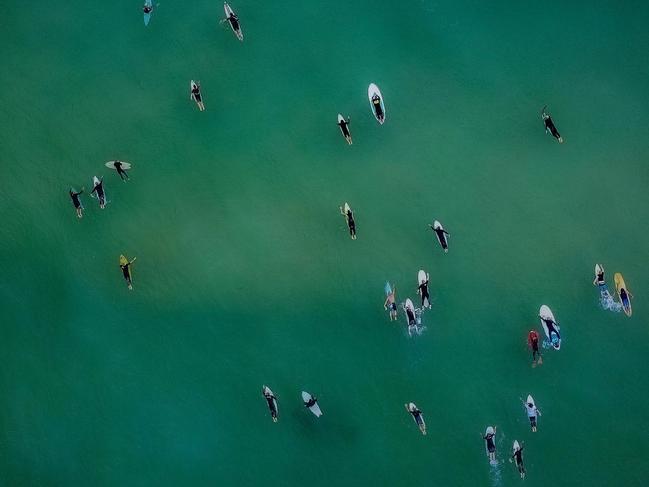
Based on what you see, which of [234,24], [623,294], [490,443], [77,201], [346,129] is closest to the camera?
[490,443]

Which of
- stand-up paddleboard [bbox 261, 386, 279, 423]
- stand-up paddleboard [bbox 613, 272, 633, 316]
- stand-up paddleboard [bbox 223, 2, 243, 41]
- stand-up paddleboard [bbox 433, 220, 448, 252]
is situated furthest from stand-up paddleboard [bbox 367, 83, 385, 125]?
stand-up paddleboard [bbox 261, 386, 279, 423]

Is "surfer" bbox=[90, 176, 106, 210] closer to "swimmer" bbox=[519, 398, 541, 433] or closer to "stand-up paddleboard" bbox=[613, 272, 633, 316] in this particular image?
"swimmer" bbox=[519, 398, 541, 433]

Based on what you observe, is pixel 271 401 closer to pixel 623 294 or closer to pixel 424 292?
pixel 424 292

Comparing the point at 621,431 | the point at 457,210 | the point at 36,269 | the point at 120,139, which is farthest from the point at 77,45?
the point at 621,431

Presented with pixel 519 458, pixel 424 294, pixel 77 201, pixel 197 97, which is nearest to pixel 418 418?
pixel 519 458

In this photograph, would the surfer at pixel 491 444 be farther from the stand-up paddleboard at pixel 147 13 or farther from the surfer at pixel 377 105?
the stand-up paddleboard at pixel 147 13

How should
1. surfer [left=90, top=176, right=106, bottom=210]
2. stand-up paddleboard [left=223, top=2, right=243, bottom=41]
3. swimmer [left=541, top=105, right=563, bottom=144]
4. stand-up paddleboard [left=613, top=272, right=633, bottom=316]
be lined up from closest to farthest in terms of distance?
stand-up paddleboard [left=613, top=272, right=633, bottom=316] < surfer [left=90, top=176, right=106, bottom=210] < swimmer [left=541, top=105, right=563, bottom=144] < stand-up paddleboard [left=223, top=2, right=243, bottom=41]

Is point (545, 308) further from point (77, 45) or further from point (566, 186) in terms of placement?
point (77, 45)
